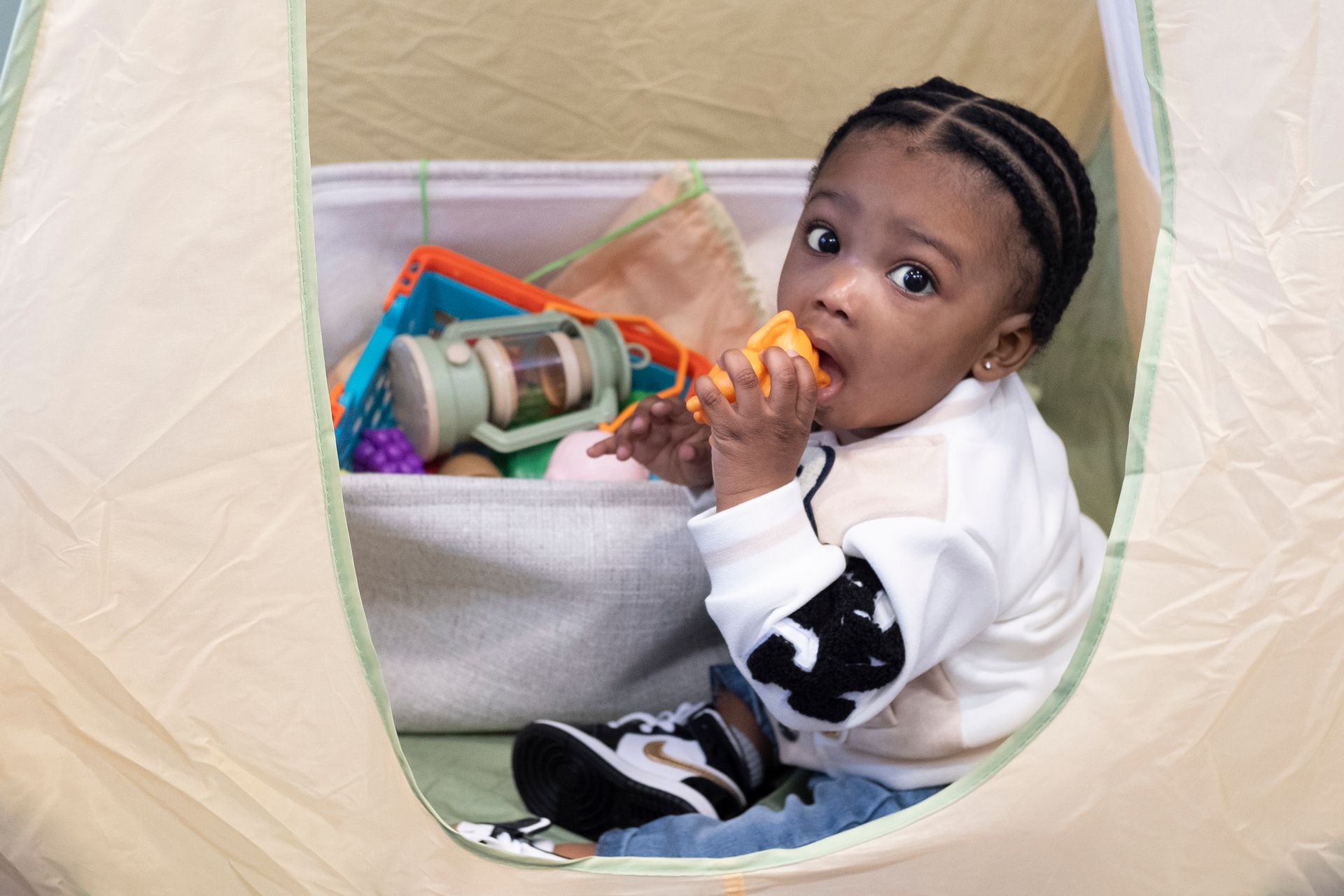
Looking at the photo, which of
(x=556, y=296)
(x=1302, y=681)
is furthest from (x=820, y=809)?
(x=556, y=296)

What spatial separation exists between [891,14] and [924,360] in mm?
596

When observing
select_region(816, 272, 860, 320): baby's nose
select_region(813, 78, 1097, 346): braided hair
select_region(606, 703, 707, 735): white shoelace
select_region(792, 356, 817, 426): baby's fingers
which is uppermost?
select_region(813, 78, 1097, 346): braided hair

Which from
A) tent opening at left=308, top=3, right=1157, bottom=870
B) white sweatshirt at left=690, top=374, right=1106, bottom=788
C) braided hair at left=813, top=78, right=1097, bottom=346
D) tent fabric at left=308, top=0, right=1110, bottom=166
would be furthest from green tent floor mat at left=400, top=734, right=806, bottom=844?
tent fabric at left=308, top=0, right=1110, bottom=166

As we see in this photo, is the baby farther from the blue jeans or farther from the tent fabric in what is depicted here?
the tent fabric

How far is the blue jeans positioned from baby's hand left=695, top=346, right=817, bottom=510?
219mm

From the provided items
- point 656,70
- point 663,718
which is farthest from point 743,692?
point 656,70

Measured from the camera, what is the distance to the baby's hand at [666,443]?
864 millimetres

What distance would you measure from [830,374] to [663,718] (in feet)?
1.12

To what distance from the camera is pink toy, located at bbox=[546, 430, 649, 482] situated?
100 cm

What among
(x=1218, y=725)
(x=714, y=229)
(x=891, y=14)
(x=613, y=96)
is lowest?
(x=1218, y=725)

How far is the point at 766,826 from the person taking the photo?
0.75 meters

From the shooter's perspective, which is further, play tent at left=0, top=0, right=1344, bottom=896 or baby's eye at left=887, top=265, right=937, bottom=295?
baby's eye at left=887, top=265, right=937, bottom=295

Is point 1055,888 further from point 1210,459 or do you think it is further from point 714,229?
point 714,229

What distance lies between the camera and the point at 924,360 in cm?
72
